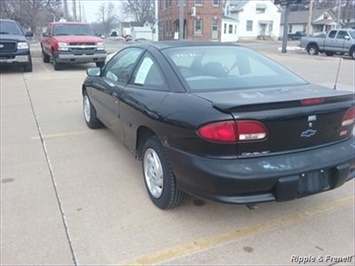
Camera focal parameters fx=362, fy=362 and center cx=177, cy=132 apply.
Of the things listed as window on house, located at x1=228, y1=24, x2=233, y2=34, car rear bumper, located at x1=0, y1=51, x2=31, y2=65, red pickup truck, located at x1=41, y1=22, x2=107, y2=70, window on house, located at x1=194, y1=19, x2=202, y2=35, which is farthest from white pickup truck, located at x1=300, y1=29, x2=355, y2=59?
window on house, located at x1=228, y1=24, x2=233, y2=34

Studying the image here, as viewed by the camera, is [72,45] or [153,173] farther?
[72,45]

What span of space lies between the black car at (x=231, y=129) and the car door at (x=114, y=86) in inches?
14.4

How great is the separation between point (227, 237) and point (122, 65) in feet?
8.22

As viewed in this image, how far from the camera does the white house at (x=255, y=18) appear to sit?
58.7 metres

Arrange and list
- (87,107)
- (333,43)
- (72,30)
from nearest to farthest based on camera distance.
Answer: (87,107)
(72,30)
(333,43)

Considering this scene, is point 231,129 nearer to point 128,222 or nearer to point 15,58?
point 128,222

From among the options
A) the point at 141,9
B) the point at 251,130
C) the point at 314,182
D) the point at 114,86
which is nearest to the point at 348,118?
the point at 314,182

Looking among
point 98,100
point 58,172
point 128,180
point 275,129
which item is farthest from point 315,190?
point 98,100

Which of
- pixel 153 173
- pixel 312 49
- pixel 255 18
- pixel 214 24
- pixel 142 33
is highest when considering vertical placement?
pixel 255 18

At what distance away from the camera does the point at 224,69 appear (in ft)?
11.7

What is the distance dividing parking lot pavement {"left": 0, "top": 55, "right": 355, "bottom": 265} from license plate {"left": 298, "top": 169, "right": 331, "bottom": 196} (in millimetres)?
421

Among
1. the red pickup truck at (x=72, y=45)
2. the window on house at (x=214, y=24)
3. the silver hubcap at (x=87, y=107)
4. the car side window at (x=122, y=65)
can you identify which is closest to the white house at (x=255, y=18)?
the window on house at (x=214, y=24)

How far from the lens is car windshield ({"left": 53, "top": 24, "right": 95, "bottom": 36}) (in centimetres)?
1398

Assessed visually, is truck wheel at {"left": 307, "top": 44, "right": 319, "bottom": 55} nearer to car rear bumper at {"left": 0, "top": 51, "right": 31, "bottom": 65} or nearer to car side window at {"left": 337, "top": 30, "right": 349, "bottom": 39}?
car side window at {"left": 337, "top": 30, "right": 349, "bottom": 39}
